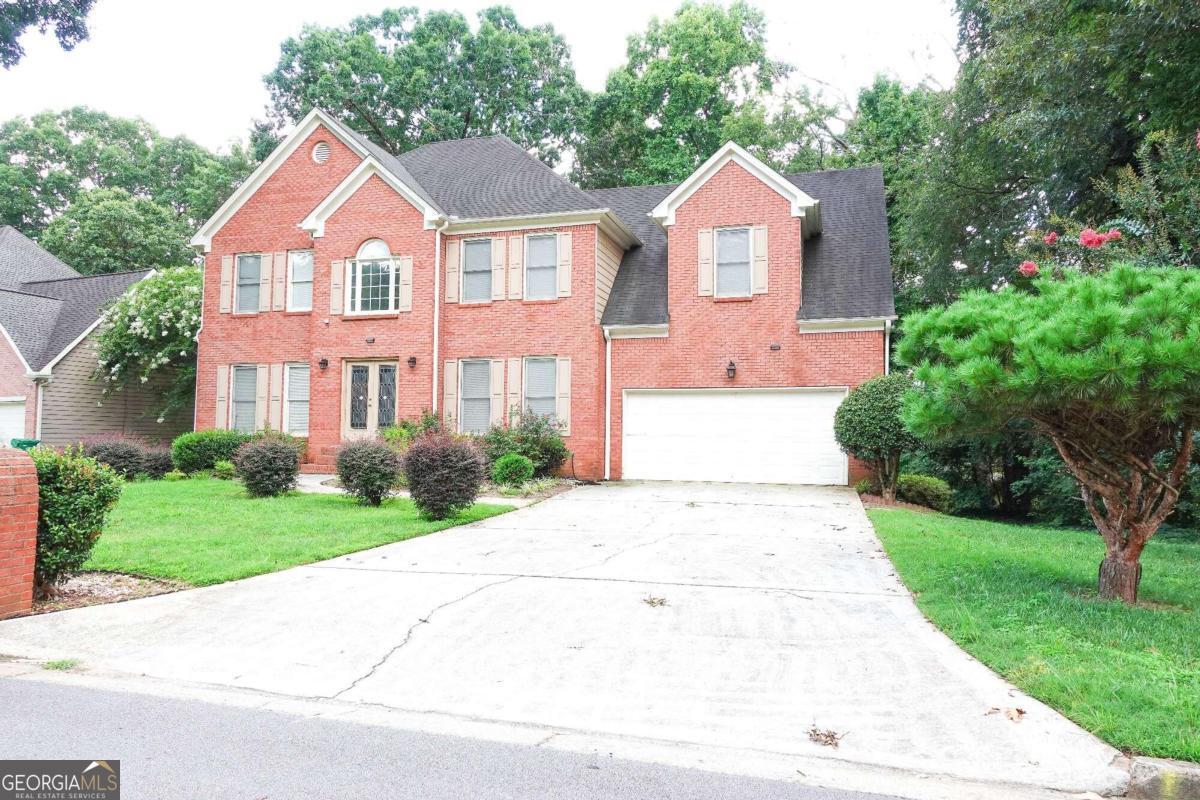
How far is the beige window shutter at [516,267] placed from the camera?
17.3 metres

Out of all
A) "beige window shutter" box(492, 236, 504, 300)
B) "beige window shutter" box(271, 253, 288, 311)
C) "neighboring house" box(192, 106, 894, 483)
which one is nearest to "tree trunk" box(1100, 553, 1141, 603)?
"neighboring house" box(192, 106, 894, 483)

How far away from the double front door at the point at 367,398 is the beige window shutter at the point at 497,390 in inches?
95.7

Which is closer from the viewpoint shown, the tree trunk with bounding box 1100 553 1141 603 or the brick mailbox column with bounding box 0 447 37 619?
the brick mailbox column with bounding box 0 447 37 619

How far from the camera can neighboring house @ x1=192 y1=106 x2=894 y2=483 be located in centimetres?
1595

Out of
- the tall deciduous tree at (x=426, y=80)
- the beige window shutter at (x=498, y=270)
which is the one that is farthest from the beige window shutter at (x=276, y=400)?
the tall deciduous tree at (x=426, y=80)

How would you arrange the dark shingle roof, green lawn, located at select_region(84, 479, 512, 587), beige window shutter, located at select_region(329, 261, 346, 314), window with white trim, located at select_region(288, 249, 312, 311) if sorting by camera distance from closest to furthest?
green lawn, located at select_region(84, 479, 512, 587) < the dark shingle roof < beige window shutter, located at select_region(329, 261, 346, 314) < window with white trim, located at select_region(288, 249, 312, 311)

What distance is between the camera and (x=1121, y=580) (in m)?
5.99

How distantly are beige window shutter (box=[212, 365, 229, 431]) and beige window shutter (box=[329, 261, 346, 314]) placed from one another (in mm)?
3835

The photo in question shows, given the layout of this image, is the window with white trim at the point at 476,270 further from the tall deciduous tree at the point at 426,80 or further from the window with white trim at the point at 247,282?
the tall deciduous tree at the point at 426,80

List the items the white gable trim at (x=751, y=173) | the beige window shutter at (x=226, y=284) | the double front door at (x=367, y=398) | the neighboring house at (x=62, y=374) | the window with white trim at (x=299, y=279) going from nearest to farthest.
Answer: the white gable trim at (x=751, y=173)
the double front door at (x=367, y=398)
the window with white trim at (x=299, y=279)
the beige window shutter at (x=226, y=284)
the neighboring house at (x=62, y=374)

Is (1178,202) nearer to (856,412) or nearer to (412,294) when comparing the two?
(856,412)

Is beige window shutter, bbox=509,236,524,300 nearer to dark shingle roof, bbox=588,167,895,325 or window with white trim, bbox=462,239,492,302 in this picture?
window with white trim, bbox=462,239,492,302

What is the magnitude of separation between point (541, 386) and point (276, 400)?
23.2 ft

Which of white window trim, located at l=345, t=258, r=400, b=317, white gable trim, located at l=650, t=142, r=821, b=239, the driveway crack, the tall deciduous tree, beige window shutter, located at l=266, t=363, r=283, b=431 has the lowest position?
the driveway crack
